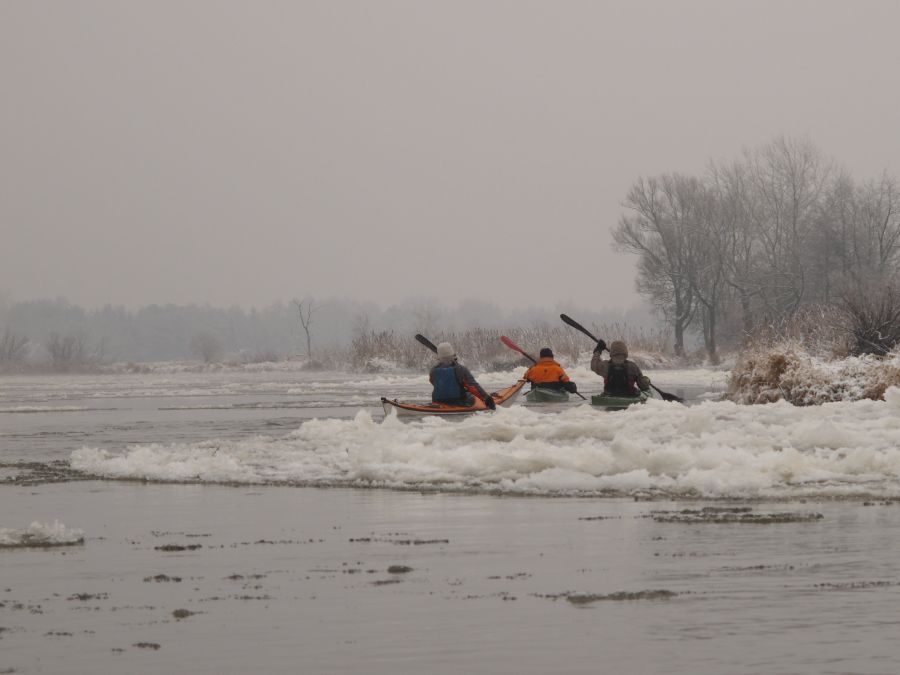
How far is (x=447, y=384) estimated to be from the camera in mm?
22312

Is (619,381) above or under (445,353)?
under

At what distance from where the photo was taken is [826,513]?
10.8m

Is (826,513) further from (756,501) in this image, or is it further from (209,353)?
(209,353)

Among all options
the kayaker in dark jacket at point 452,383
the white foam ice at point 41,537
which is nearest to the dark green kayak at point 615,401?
the kayaker in dark jacket at point 452,383

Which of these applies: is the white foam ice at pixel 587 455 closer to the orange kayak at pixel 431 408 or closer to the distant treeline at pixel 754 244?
Answer: the orange kayak at pixel 431 408

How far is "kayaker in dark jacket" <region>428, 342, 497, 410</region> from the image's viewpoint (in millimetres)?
22203

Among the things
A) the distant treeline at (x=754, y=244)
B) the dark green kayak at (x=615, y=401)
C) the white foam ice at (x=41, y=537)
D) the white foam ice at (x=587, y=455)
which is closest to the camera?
the white foam ice at (x=41, y=537)

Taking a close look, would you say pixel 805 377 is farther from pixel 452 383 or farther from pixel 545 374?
pixel 452 383

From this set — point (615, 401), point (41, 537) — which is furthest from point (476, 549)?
point (615, 401)

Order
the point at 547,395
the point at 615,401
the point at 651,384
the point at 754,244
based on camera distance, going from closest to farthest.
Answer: the point at 615,401, the point at 651,384, the point at 547,395, the point at 754,244

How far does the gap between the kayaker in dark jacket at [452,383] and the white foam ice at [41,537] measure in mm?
12368

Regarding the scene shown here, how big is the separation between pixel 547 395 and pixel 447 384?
5.51 m

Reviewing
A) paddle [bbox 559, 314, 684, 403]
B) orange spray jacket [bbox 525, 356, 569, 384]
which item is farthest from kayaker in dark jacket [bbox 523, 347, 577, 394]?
paddle [bbox 559, 314, 684, 403]

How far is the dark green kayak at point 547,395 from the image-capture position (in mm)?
27406
